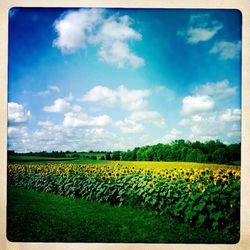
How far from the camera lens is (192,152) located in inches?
187

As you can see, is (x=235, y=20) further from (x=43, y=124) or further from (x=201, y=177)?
(x=43, y=124)

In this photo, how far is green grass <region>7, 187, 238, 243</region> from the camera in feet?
15.3

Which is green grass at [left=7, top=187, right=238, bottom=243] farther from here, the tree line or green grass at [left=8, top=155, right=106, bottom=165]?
the tree line

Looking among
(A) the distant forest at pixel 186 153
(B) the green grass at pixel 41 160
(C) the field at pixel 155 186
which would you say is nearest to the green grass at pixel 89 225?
(C) the field at pixel 155 186

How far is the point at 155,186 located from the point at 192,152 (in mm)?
547

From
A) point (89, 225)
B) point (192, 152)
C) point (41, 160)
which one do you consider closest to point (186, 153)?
point (192, 152)

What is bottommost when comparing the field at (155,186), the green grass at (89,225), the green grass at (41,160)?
the green grass at (89,225)

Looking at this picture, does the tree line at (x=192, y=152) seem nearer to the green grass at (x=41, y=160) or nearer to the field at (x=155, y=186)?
the field at (x=155, y=186)

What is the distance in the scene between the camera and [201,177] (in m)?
4.75

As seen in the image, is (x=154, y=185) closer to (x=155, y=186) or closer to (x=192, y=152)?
(x=155, y=186)

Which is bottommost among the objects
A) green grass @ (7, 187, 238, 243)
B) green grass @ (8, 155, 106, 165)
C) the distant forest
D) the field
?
green grass @ (7, 187, 238, 243)

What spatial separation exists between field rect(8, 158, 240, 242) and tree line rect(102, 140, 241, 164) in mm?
66

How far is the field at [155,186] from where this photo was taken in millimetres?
4676

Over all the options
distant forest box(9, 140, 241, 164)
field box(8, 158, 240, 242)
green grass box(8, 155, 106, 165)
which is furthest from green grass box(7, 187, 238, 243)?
distant forest box(9, 140, 241, 164)
